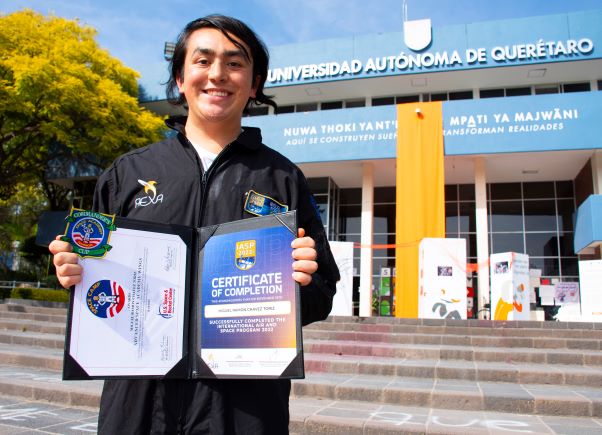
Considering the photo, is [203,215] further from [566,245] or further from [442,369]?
[566,245]

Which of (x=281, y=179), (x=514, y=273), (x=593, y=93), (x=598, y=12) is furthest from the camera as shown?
(x=598, y=12)

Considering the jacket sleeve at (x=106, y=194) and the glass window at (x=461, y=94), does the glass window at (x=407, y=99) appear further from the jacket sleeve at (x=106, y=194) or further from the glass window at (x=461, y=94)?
the jacket sleeve at (x=106, y=194)

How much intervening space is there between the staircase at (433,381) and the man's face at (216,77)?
3396 mm

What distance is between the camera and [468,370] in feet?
20.0

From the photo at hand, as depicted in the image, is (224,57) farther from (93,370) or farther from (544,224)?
(544,224)

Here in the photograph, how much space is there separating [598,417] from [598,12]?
18.1 meters

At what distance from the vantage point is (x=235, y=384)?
139cm

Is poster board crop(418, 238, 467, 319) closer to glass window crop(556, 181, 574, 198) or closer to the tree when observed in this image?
glass window crop(556, 181, 574, 198)

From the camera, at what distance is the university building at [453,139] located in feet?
51.1

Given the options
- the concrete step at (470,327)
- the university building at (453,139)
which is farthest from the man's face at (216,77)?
the university building at (453,139)

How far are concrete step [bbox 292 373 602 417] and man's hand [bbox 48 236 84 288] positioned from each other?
4.50m

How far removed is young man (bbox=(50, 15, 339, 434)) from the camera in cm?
135

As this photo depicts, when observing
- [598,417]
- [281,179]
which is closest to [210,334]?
[281,179]

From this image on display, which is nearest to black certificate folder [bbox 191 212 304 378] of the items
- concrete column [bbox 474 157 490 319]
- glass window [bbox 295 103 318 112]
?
concrete column [bbox 474 157 490 319]
